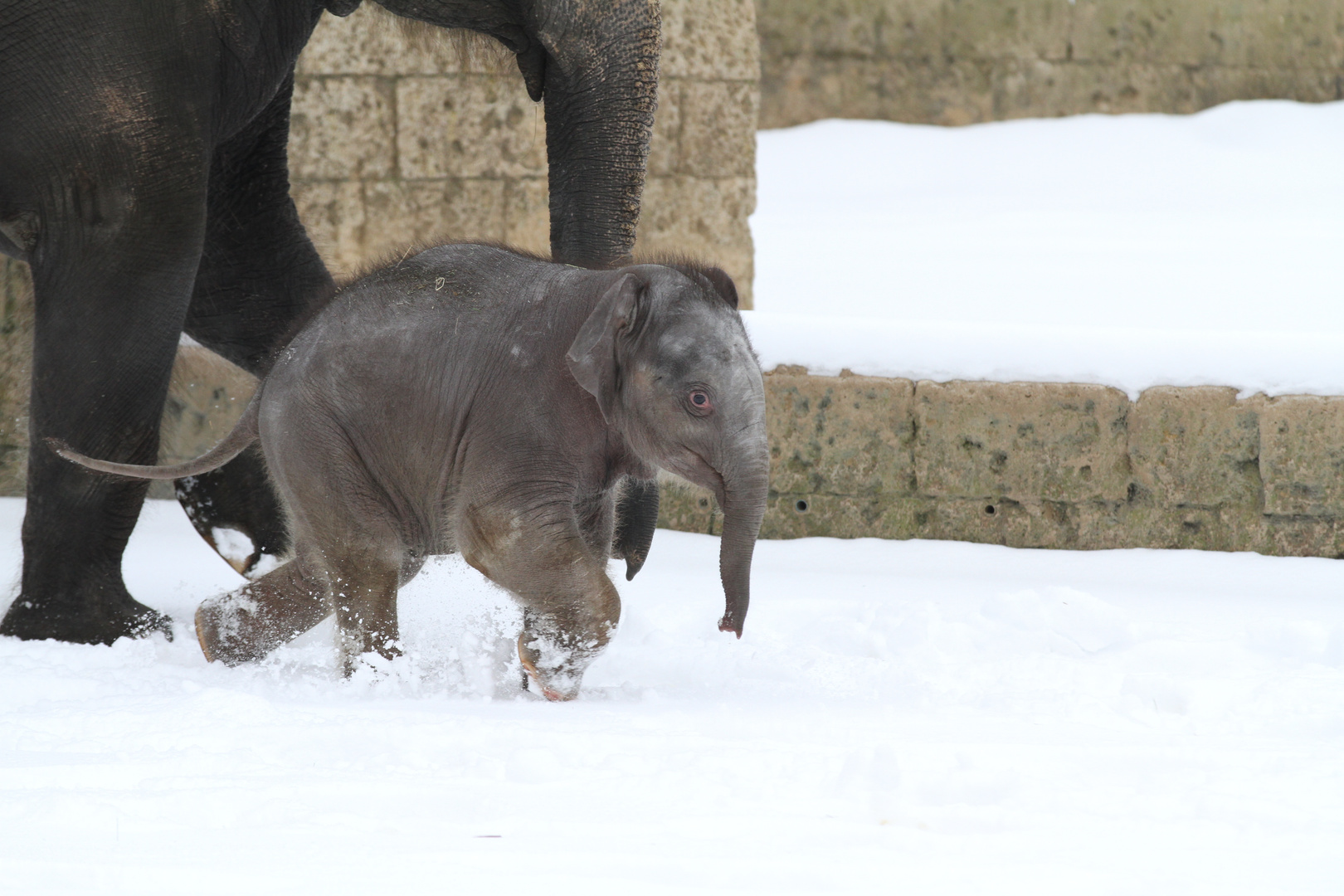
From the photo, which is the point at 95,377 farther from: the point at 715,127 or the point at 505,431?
the point at 715,127

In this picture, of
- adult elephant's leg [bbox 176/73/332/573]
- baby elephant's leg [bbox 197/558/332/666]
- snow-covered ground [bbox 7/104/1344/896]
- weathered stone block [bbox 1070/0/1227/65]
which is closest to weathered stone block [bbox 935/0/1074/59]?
weathered stone block [bbox 1070/0/1227/65]

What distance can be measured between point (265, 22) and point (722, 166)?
2.85 meters

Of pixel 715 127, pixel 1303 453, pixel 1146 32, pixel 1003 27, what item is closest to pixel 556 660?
pixel 1303 453

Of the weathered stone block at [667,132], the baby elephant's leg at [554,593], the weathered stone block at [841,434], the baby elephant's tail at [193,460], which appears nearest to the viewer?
the baby elephant's leg at [554,593]

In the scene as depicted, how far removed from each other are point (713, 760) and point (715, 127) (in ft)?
13.2

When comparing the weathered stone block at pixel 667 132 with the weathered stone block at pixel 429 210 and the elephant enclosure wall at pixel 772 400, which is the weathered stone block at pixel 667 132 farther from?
the weathered stone block at pixel 429 210

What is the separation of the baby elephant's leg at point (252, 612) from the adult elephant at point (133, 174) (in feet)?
0.79

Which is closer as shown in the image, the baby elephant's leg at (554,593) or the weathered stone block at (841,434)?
the baby elephant's leg at (554,593)

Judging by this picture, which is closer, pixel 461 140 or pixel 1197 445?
pixel 1197 445

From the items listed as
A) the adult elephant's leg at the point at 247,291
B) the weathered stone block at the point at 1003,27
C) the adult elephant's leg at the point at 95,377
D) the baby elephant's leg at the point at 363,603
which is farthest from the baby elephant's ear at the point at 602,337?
the weathered stone block at the point at 1003,27

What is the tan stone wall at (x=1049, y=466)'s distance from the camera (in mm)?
4695

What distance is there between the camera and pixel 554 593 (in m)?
2.79

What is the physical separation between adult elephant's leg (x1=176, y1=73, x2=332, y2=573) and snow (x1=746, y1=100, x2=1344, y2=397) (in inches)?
67.3

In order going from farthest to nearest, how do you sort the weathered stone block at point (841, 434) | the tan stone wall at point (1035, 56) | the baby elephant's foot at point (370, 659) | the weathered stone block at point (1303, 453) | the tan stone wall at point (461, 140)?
the tan stone wall at point (1035, 56) → the tan stone wall at point (461, 140) → the weathered stone block at point (841, 434) → the weathered stone block at point (1303, 453) → the baby elephant's foot at point (370, 659)
